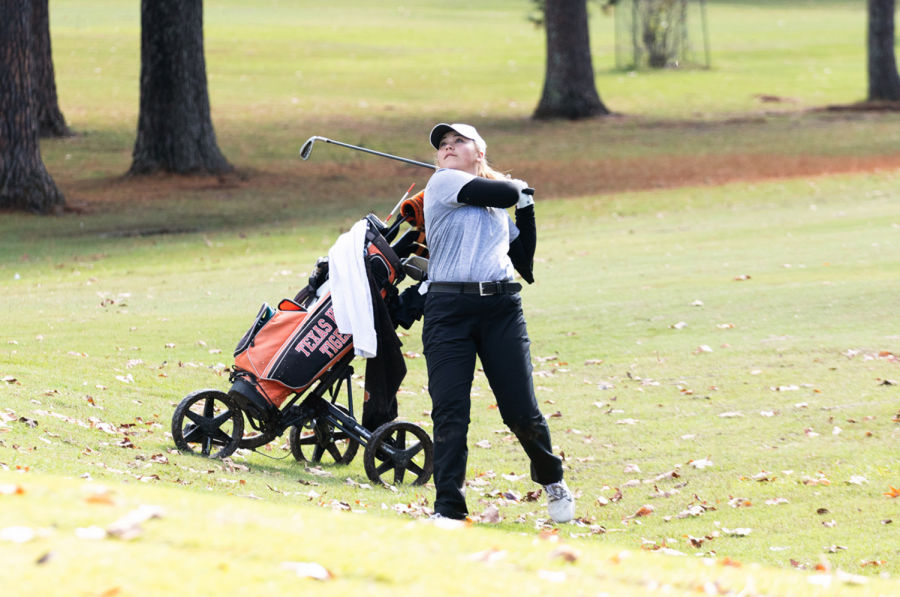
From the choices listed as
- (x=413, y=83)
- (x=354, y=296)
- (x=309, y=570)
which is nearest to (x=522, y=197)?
(x=354, y=296)

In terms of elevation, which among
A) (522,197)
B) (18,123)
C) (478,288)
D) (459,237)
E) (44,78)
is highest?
(44,78)

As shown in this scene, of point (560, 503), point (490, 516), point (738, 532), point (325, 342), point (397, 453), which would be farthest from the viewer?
point (397, 453)

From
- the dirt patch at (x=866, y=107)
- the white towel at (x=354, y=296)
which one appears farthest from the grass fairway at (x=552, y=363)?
the dirt patch at (x=866, y=107)

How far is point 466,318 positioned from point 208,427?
2.13 m

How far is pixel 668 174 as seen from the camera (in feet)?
80.2

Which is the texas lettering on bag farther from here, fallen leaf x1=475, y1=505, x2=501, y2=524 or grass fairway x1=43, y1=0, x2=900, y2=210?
grass fairway x1=43, y1=0, x2=900, y2=210

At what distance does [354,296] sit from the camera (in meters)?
Answer: 6.18

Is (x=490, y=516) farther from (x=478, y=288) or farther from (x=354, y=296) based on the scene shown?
(x=354, y=296)

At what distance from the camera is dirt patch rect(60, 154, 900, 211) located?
22.3 meters

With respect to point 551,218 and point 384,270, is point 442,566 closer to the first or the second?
point 384,270

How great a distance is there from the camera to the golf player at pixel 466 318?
17.9 ft

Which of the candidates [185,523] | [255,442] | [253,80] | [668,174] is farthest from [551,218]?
[253,80]

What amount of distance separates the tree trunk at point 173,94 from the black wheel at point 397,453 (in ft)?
58.5

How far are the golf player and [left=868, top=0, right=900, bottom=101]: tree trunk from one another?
33927mm
